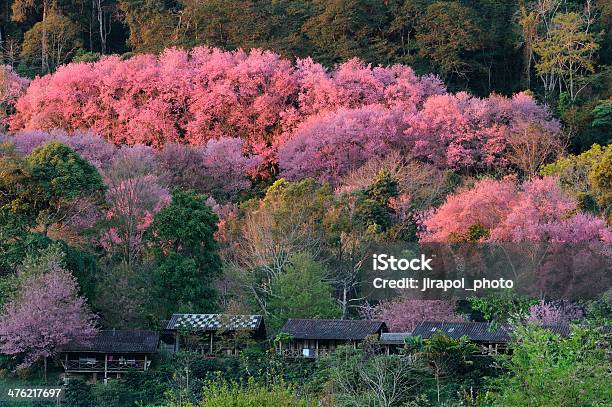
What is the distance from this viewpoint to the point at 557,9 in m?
64.8

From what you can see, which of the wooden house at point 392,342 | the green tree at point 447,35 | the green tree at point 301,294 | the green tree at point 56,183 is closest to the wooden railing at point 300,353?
the wooden house at point 392,342

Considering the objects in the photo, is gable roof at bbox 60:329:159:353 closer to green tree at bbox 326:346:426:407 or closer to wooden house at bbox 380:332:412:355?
green tree at bbox 326:346:426:407

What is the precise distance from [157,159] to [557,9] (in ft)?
63.1

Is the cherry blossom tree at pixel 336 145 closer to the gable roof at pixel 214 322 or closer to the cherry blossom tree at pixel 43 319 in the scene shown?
the gable roof at pixel 214 322

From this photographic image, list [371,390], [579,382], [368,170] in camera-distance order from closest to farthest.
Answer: [579,382]
[371,390]
[368,170]

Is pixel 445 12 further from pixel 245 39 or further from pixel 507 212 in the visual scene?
pixel 507 212

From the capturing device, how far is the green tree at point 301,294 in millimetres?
45281

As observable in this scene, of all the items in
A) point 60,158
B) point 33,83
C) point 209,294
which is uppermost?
point 33,83

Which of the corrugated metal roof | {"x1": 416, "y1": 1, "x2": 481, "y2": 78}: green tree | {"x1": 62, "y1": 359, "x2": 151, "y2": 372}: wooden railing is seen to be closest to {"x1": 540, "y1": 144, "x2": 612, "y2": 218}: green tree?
the corrugated metal roof

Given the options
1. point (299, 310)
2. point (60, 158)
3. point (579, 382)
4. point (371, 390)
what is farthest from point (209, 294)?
point (579, 382)

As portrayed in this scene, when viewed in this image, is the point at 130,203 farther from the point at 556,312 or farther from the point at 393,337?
the point at 556,312

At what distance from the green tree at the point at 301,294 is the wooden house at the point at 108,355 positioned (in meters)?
4.16

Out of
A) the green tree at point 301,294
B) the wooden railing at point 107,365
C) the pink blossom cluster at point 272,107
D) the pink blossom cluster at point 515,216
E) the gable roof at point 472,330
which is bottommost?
the wooden railing at point 107,365

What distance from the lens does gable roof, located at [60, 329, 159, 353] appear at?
1684 inches
